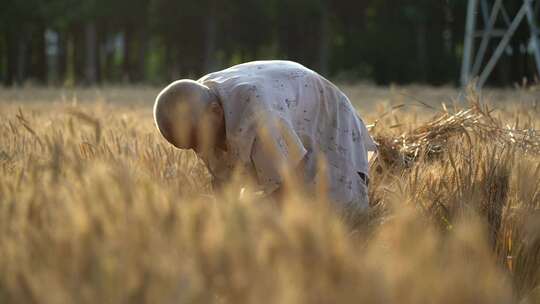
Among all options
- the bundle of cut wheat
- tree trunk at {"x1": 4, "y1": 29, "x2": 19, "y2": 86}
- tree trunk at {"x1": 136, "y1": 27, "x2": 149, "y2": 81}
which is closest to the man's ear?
the bundle of cut wheat

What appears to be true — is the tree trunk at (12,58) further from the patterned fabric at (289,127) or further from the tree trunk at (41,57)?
the patterned fabric at (289,127)

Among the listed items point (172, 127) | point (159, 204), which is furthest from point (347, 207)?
point (159, 204)

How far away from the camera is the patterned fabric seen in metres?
2.55

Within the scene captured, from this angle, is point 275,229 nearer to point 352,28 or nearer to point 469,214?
point 469,214

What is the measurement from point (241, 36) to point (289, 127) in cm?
2635

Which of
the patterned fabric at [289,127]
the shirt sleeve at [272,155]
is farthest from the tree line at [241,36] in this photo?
the shirt sleeve at [272,155]

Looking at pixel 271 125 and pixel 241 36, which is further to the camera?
pixel 241 36

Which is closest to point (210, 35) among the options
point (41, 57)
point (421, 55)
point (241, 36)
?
point (241, 36)

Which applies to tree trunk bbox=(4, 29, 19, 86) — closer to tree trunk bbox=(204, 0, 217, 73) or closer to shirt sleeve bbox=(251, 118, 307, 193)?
tree trunk bbox=(204, 0, 217, 73)

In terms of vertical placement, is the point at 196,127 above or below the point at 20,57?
above

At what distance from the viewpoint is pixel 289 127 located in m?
2.56

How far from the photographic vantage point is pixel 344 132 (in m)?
3.06

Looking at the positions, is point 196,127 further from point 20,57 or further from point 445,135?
point 20,57

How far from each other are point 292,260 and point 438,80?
92.9 ft
